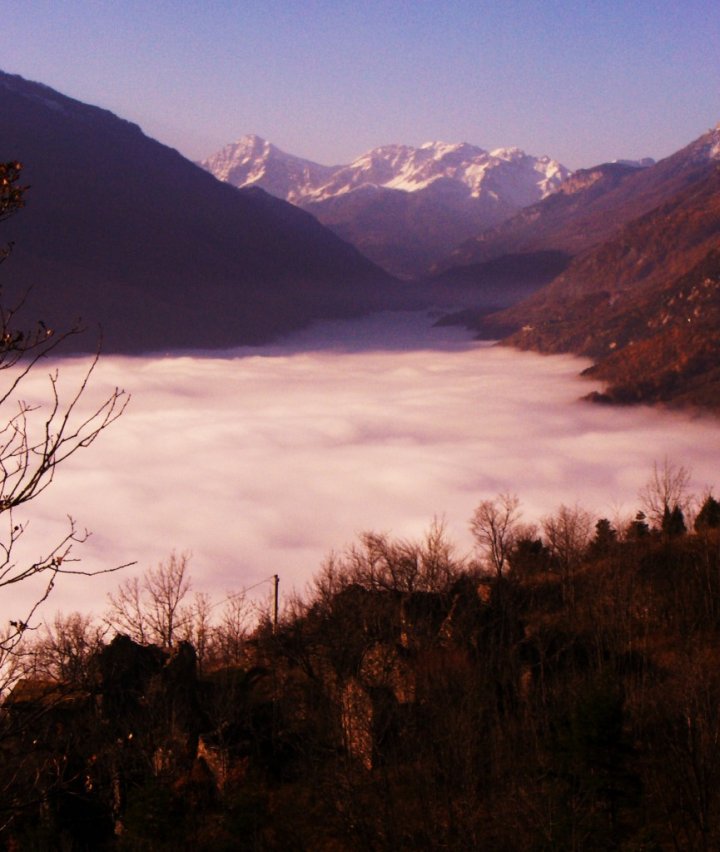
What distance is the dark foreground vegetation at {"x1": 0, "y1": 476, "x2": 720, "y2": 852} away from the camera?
26.3 m

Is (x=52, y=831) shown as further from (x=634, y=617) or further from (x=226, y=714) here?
(x=634, y=617)

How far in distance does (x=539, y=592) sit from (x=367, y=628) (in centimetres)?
1487

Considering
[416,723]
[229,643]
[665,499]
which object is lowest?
[416,723]

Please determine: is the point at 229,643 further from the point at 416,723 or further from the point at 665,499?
the point at 665,499

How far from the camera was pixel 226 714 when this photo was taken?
3794 cm

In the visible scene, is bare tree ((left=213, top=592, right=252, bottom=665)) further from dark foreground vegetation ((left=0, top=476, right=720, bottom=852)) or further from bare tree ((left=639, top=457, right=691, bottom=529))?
bare tree ((left=639, top=457, right=691, bottom=529))

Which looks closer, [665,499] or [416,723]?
[416,723]

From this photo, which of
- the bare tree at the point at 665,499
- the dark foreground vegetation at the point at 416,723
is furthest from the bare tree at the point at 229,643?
the bare tree at the point at 665,499

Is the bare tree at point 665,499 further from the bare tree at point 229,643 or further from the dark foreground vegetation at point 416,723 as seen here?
the bare tree at point 229,643

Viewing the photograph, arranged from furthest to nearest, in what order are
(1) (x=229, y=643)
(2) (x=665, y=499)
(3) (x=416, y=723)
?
(2) (x=665, y=499)
(1) (x=229, y=643)
(3) (x=416, y=723)

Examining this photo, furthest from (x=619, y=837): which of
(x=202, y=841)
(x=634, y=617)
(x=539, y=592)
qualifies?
(x=539, y=592)

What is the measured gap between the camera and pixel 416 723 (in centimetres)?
3397

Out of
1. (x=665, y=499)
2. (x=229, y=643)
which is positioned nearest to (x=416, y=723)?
(x=229, y=643)

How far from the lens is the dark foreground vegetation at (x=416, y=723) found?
26328 mm
